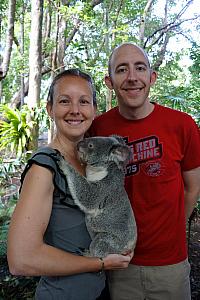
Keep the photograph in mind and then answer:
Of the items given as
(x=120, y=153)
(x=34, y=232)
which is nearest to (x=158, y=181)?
(x=120, y=153)

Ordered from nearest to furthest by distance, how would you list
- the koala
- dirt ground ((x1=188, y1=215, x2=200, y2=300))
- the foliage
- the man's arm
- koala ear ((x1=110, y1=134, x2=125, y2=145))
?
1. the koala
2. koala ear ((x1=110, y1=134, x2=125, y2=145))
3. the man's arm
4. dirt ground ((x1=188, y1=215, x2=200, y2=300))
5. the foliage

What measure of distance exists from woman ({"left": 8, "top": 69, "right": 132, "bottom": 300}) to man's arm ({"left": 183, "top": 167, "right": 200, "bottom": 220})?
777 millimetres

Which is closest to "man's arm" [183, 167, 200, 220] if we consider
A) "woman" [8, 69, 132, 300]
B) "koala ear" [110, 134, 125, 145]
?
"koala ear" [110, 134, 125, 145]

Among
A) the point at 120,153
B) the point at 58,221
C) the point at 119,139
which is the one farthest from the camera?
the point at 119,139

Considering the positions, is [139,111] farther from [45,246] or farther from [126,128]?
[45,246]

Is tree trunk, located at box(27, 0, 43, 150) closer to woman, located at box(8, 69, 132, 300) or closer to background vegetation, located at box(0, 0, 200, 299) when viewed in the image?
background vegetation, located at box(0, 0, 200, 299)

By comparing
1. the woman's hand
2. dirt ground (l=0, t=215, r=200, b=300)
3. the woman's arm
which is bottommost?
dirt ground (l=0, t=215, r=200, b=300)

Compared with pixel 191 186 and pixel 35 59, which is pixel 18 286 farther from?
pixel 35 59

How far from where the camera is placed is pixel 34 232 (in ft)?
4.26

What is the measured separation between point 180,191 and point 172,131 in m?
0.35

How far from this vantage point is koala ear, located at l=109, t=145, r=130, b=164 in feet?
5.74

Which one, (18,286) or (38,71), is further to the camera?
(38,71)

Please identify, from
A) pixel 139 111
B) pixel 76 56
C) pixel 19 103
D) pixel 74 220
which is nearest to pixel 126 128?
pixel 139 111

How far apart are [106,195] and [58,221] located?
444 millimetres
